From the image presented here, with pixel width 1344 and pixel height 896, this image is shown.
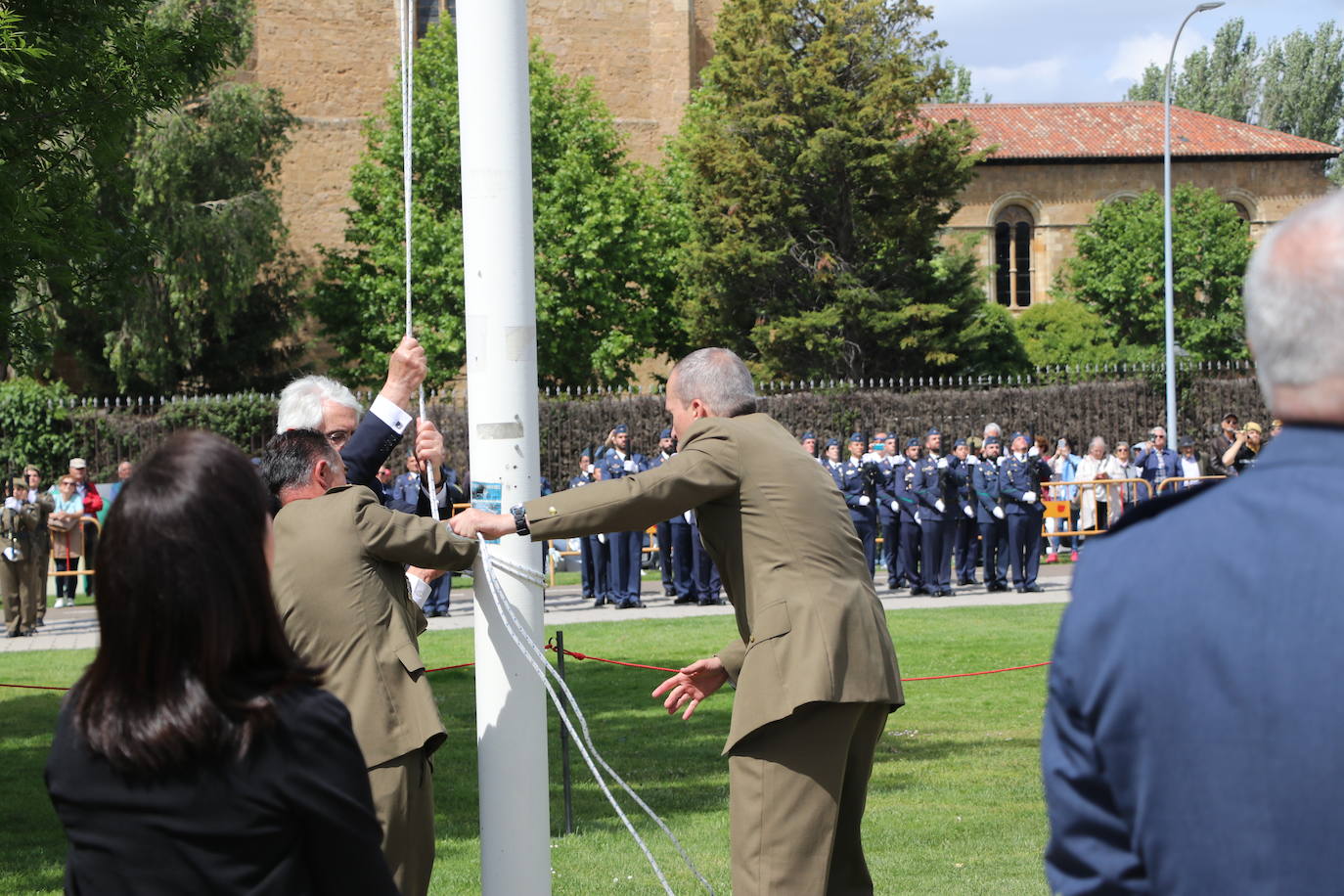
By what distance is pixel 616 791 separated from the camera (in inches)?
352

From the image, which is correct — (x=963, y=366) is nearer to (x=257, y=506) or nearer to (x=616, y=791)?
(x=616, y=791)

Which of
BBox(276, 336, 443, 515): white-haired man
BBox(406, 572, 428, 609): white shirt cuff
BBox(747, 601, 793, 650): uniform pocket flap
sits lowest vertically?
BBox(747, 601, 793, 650): uniform pocket flap

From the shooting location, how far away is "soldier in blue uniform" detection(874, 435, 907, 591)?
20.6m

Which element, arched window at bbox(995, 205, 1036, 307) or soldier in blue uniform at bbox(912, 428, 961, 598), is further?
arched window at bbox(995, 205, 1036, 307)

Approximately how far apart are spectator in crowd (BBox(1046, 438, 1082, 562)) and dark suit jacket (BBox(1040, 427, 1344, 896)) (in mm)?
22632

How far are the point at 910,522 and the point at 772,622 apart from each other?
53.1 feet

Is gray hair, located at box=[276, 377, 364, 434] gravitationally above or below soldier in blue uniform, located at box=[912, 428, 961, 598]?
above

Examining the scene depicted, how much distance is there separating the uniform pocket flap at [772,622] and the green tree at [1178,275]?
46.1 metres

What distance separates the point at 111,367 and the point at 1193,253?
34.5 m

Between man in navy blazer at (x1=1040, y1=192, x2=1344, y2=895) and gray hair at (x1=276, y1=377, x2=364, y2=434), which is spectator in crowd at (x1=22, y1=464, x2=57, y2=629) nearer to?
gray hair at (x1=276, y1=377, x2=364, y2=434)

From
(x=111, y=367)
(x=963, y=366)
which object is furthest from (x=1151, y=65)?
(x=111, y=367)

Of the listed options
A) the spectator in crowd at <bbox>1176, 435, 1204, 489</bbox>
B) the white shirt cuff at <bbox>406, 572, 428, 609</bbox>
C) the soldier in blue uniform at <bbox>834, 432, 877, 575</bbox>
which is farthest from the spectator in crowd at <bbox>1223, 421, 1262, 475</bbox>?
the white shirt cuff at <bbox>406, 572, 428, 609</bbox>

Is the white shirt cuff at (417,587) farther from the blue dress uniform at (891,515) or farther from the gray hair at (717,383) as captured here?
the blue dress uniform at (891,515)

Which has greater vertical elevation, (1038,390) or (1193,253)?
(1193,253)
